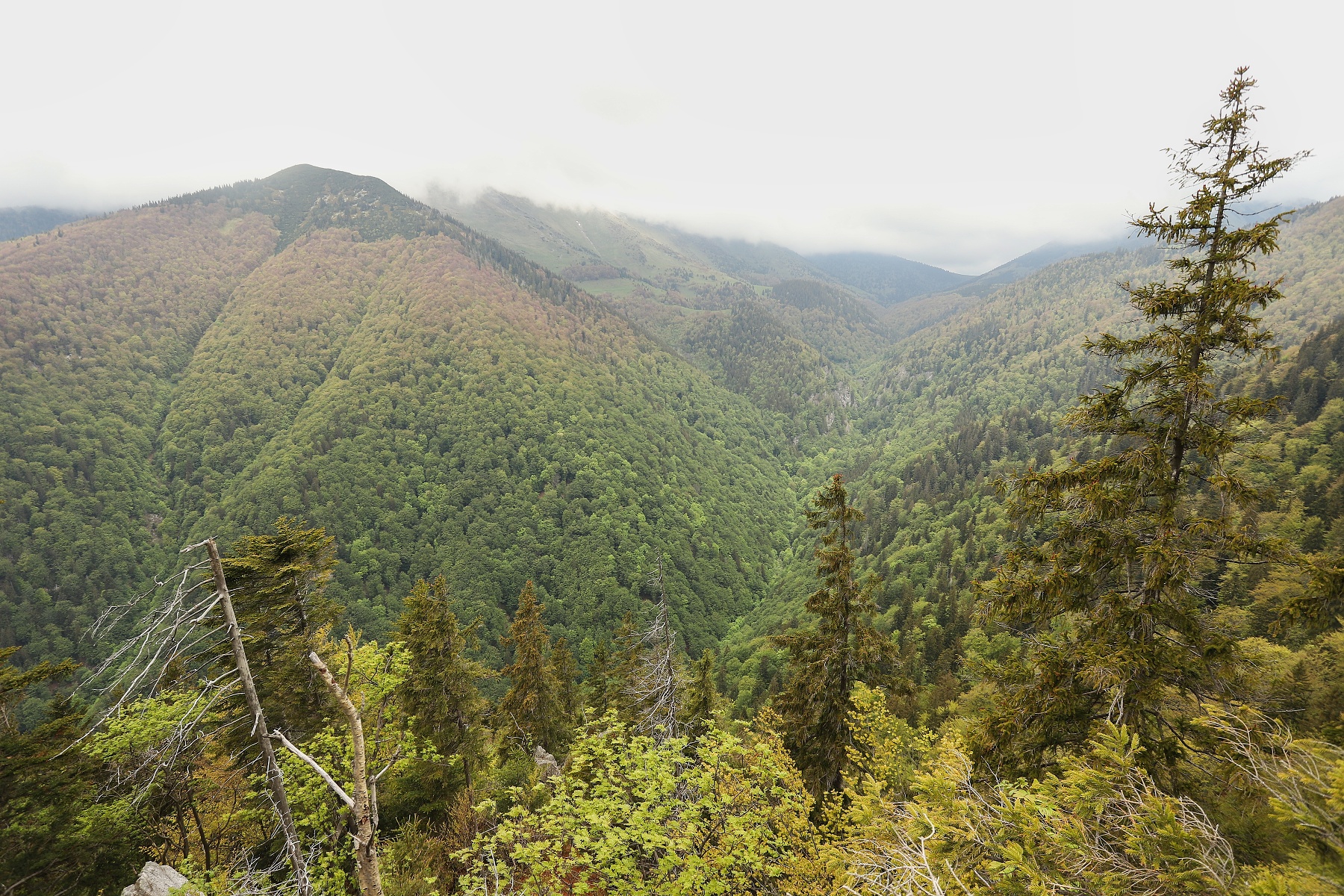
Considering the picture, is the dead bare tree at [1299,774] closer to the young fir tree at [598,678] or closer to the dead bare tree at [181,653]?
the dead bare tree at [181,653]

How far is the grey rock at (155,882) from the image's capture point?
927 cm

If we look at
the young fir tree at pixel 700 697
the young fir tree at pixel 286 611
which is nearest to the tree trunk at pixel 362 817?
the young fir tree at pixel 286 611

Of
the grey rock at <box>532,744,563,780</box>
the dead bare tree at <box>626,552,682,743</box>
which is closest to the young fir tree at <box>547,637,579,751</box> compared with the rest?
the grey rock at <box>532,744,563,780</box>

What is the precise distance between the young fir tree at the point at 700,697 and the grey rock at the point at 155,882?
1192 centimetres

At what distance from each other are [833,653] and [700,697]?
17.0 feet

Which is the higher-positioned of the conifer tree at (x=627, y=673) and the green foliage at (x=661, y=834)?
the green foliage at (x=661, y=834)

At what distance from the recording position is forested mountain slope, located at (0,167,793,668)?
3728 inches

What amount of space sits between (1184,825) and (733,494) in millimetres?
135632

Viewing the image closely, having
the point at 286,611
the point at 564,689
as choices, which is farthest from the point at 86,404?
the point at 286,611

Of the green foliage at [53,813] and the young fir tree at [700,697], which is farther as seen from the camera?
the young fir tree at [700,697]

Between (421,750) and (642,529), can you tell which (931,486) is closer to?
(642,529)

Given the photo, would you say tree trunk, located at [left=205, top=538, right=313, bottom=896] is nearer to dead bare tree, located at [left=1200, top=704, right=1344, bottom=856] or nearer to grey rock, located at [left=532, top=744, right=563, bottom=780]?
dead bare tree, located at [left=1200, top=704, right=1344, bottom=856]

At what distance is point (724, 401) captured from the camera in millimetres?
192000

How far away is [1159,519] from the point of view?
8133 millimetres
